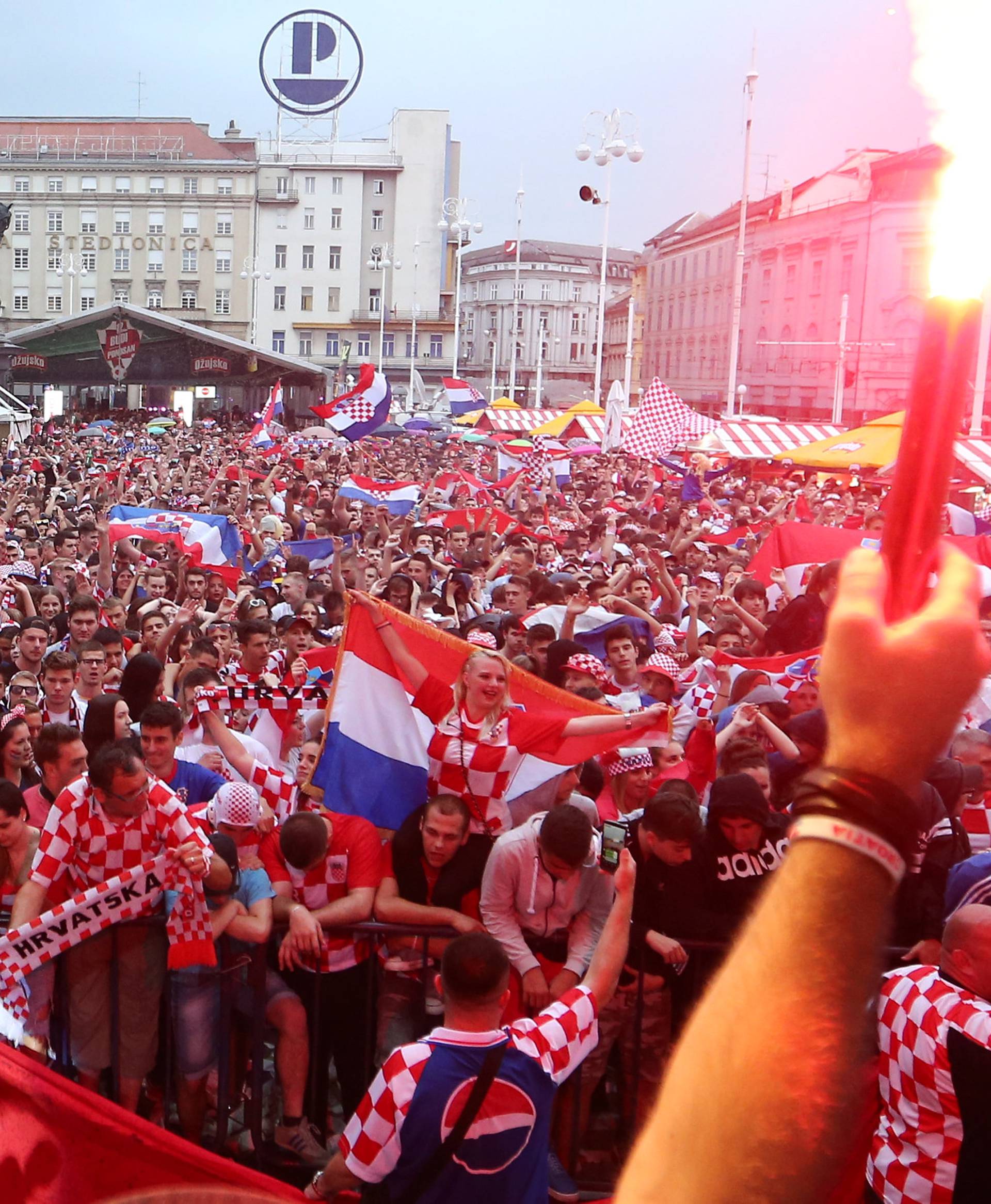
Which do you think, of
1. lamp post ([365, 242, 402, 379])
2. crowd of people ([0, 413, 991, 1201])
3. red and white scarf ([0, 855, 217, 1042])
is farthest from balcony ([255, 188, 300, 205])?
red and white scarf ([0, 855, 217, 1042])

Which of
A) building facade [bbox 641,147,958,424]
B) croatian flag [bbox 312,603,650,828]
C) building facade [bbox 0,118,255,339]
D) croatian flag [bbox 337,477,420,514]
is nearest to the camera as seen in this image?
croatian flag [bbox 312,603,650,828]

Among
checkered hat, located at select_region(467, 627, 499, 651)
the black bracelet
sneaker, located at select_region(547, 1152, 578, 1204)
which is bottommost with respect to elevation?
sneaker, located at select_region(547, 1152, 578, 1204)

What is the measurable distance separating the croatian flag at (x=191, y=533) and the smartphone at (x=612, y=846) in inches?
310

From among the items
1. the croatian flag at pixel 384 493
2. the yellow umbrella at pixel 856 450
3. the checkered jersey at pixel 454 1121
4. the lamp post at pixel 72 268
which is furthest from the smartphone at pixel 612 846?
the lamp post at pixel 72 268

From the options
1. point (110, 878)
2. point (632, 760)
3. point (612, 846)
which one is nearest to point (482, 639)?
point (632, 760)

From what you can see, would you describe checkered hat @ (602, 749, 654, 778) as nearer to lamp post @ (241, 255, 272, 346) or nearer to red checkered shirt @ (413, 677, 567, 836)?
red checkered shirt @ (413, 677, 567, 836)

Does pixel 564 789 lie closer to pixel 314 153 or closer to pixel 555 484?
pixel 555 484

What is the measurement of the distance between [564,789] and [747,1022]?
5.06m

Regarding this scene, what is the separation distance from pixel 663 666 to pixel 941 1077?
4692 mm

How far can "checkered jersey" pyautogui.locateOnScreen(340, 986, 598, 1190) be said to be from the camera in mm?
3275

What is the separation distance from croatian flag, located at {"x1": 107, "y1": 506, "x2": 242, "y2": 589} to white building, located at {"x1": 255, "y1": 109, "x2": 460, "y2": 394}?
81.9m

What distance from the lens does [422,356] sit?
94188 mm

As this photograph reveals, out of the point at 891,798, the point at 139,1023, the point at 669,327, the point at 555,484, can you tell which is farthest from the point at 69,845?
the point at 669,327

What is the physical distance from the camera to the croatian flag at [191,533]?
504 inches
